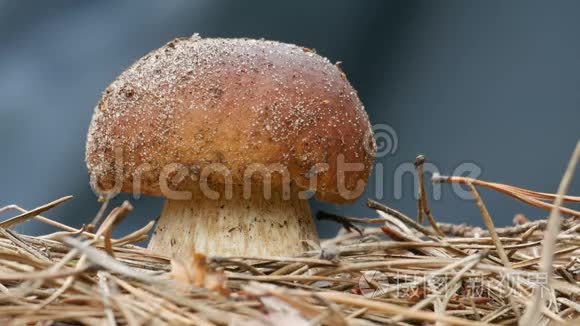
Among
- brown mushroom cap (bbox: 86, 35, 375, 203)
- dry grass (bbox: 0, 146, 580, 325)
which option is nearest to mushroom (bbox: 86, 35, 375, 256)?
brown mushroom cap (bbox: 86, 35, 375, 203)

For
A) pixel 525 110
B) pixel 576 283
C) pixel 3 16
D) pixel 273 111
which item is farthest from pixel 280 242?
pixel 3 16

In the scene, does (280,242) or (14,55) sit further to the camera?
(14,55)

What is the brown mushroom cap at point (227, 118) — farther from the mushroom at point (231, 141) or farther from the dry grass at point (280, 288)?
the dry grass at point (280, 288)

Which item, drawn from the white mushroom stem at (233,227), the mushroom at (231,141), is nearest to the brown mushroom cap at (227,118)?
the mushroom at (231,141)

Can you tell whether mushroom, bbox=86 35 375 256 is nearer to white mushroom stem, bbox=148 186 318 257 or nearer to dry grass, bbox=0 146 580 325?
white mushroom stem, bbox=148 186 318 257

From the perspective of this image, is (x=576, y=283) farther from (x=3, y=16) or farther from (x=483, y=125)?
(x=3, y=16)

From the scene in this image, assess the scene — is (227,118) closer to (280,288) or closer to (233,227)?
(233,227)

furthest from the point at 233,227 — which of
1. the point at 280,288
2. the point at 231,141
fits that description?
the point at 280,288
